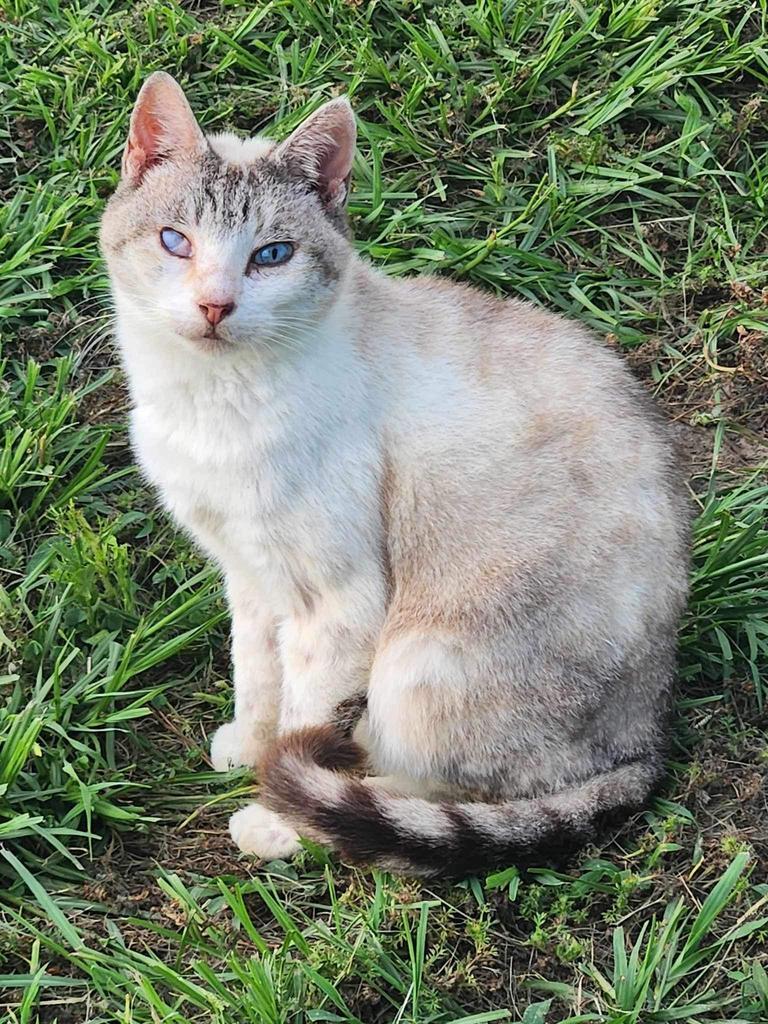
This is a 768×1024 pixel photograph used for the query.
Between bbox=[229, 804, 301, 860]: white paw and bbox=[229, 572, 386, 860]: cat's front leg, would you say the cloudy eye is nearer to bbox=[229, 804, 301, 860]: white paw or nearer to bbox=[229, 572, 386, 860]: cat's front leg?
bbox=[229, 572, 386, 860]: cat's front leg

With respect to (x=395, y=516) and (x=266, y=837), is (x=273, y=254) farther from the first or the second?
(x=266, y=837)

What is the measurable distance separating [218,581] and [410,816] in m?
1.21

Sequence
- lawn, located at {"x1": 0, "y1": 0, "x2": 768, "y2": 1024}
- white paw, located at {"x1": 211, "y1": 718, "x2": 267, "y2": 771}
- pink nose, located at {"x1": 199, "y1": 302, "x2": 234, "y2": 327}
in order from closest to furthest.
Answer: pink nose, located at {"x1": 199, "y1": 302, "x2": 234, "y2": 327} < lawn, located at {"x1": 0, "y1": 0, "x2": 768, "y2": 1024} < white paw, located at {"x1": 211, "y1": 718, "x2": 267, "y2": 771}

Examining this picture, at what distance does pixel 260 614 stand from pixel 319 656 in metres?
0.27

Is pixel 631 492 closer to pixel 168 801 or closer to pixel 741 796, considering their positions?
pixel 741 796

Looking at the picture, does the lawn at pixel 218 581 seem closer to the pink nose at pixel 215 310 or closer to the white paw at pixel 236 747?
the white paw at pixel 236 747

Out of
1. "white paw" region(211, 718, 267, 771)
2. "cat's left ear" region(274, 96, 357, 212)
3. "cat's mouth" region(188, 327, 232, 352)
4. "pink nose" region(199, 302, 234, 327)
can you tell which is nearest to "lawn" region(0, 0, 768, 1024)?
"white paw" region(211, 718, 267, 771)

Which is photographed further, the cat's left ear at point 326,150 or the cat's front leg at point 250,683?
the cat's front leg at point 250,683

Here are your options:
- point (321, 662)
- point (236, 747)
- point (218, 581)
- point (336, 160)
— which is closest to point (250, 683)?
point (236, 747)

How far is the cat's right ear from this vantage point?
3029mm

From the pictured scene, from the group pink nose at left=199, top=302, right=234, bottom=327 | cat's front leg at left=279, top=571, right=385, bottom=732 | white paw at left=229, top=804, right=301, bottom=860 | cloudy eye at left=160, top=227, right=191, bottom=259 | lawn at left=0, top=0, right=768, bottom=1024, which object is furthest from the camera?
white paw at left=229, top=804, right=301, bottom=860

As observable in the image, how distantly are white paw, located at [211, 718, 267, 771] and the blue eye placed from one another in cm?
135

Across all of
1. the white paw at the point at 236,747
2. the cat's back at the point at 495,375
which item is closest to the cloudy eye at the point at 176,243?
the cat's back at the point at 495,375

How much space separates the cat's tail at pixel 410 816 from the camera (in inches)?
121
